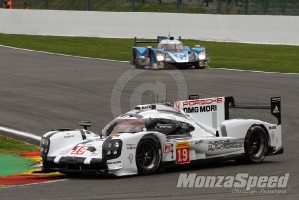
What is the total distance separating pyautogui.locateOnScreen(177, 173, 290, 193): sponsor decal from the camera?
965 cm

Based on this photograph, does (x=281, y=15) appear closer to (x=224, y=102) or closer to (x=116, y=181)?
(x=224, y=102)

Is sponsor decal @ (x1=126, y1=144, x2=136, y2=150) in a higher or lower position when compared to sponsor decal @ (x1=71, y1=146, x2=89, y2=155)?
higher

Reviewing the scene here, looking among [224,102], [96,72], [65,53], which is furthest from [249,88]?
[65,53]

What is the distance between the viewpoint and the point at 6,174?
11.2 metres

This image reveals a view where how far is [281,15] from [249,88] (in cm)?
1444

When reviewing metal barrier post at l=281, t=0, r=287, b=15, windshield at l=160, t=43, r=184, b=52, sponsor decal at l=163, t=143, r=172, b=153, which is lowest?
sponsor decal at l=163, t=143, r=172, b=153

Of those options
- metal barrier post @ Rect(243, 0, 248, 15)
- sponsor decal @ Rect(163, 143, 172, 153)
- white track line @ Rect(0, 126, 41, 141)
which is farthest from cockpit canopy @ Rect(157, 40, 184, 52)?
sponsor decal @ Rect(163, 143, 172, 153)

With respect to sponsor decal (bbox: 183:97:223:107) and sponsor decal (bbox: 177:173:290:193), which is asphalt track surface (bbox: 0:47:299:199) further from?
sponsor decal (bbox: 183:97:223:107)

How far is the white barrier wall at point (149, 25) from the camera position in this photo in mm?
36781

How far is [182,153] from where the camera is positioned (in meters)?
11.2

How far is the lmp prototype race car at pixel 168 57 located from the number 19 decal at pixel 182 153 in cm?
1722

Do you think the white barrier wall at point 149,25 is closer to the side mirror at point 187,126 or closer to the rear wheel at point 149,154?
the side mirror at point 187,126

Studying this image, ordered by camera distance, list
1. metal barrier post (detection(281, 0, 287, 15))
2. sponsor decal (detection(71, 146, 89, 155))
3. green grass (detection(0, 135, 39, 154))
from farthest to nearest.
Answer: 1. metal barrier post (detection(281, 0, 287, 15))
2. green grass (detection(0, 135, 39, 154))
3. sponsor decal (detection(71, 146, 89, 155))

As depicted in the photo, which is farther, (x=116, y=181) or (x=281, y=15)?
(x=281, y=15)
